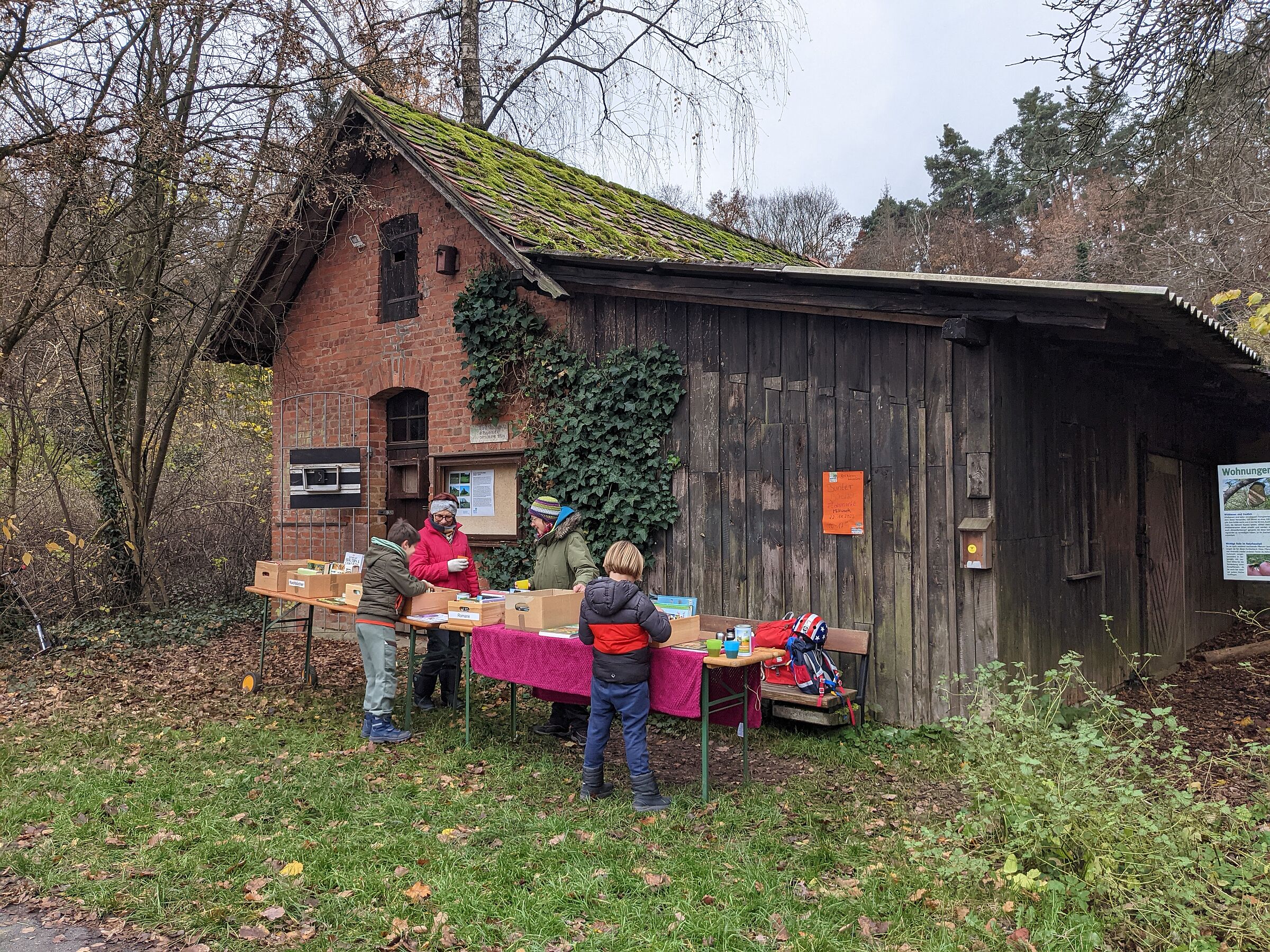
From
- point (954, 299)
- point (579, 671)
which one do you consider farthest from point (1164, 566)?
point (579, 671)

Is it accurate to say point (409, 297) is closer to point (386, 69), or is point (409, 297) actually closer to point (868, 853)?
point (386, 69)

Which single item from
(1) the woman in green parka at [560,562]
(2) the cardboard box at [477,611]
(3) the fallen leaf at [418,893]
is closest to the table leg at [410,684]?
(2) the cardboard box at [477,611]

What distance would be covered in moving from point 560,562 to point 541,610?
95 cm

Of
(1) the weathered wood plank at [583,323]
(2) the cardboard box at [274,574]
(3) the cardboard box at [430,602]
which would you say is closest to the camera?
(3) the cardboard box at [430,602]

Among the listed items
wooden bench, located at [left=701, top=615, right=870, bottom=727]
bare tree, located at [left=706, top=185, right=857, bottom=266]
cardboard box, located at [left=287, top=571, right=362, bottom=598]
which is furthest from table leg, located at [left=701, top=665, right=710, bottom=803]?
bare tree, located at [left=706, top=185, right=857, bottom=266]

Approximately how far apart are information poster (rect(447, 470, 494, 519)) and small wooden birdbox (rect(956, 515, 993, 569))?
17.0 feet

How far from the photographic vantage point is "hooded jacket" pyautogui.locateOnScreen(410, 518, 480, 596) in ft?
25.7

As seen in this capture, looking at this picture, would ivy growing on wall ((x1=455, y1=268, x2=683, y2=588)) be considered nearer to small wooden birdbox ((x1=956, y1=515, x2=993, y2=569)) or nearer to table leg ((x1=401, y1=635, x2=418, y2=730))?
table leg ((x1=401, y1=635, x2=418, y2=730))

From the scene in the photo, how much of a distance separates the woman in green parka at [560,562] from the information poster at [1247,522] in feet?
19.1

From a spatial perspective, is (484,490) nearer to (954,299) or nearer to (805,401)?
(805,401)

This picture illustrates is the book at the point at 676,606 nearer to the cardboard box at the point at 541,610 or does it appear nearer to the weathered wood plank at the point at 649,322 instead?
the cardboard box at the point at 541,610

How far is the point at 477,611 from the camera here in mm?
6848

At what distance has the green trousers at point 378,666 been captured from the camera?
7062 millimetres

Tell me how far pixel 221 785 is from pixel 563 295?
199 inches
